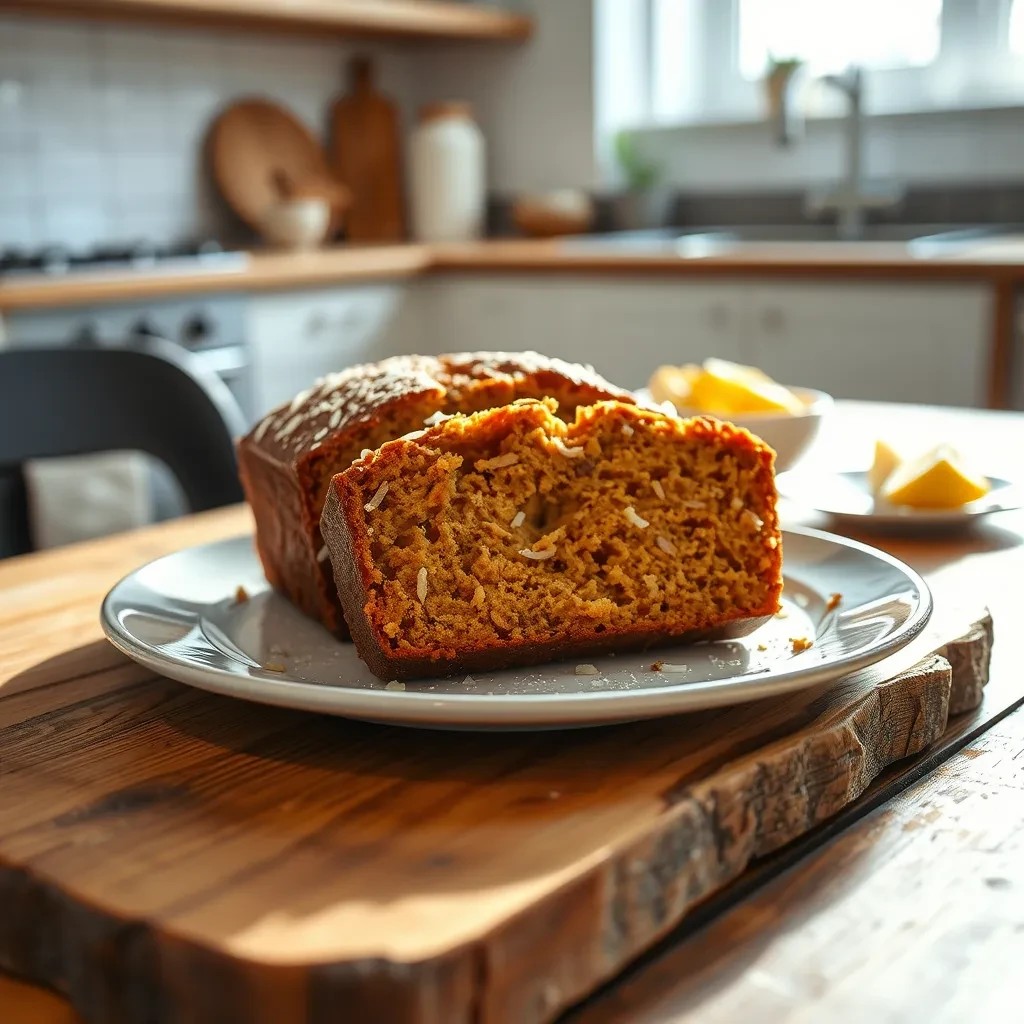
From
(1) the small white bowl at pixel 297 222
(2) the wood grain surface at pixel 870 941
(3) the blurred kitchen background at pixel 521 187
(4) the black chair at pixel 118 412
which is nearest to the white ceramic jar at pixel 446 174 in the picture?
(3) the blurred kitchen background at pixel 521 187

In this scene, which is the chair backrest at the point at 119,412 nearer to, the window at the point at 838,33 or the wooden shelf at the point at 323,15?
the wooden shelf at the point at 323,15

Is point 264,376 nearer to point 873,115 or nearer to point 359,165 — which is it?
point 359,165

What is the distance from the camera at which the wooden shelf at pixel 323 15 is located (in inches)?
129

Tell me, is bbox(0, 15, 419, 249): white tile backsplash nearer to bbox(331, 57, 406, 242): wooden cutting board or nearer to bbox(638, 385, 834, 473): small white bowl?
bbox(331, 57, 406, 242): wooden cutting board

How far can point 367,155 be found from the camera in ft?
14.1

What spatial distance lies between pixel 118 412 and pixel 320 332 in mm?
1688

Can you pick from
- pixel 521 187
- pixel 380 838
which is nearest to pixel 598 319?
pixel 521 187

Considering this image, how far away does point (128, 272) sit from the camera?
2.92 metres

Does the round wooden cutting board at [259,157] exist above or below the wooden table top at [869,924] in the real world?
above

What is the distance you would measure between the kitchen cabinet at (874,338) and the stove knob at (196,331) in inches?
47.4

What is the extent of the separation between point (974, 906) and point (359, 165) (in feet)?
13.2

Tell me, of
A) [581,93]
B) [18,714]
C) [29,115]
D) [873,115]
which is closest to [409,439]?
[18,714]

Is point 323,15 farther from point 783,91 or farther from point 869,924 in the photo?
point 869,924

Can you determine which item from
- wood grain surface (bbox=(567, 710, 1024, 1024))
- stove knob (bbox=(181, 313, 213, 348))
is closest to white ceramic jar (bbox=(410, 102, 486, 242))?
stove knob (bbox=(181, 313, 213, 348))
